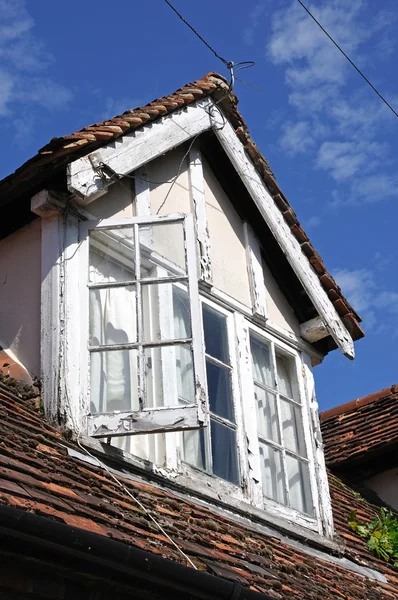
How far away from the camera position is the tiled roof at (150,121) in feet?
21.0

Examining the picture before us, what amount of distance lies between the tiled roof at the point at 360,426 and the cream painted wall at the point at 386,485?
1.26ft

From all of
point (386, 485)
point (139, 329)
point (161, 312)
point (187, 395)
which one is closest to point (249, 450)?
point (187, 395)

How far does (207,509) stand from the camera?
252 inches

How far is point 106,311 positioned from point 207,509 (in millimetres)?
1442

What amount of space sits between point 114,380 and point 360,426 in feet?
17.0

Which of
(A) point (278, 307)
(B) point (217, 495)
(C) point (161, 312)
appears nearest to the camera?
(B) point (217, 495)

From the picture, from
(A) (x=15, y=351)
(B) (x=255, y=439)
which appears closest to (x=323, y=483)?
(B) (x=255, y=439)

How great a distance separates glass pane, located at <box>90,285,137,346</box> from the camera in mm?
6512

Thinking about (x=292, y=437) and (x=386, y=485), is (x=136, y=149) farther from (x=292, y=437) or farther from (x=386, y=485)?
(x=386, y=485)

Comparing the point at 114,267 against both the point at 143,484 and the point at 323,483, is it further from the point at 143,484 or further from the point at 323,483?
the point at 323,483

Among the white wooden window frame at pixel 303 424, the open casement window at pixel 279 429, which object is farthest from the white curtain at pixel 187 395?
the open casement window at pixel 279 429

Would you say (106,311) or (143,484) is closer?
(143,484)

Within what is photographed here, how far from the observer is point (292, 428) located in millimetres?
7980

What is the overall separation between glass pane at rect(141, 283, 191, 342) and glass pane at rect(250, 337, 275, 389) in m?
0.95
